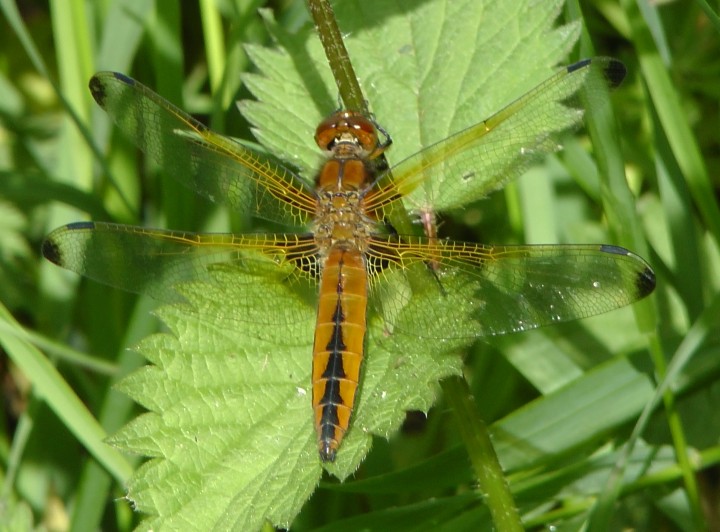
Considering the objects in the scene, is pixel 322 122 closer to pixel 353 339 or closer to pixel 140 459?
pixel 353 339

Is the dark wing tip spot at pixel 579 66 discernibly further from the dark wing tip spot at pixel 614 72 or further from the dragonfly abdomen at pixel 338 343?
the dragonfly abdomen at pixel 338 343

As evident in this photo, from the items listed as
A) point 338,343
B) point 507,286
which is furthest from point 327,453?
point 507,286

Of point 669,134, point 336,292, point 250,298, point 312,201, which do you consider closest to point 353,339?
point 336,292

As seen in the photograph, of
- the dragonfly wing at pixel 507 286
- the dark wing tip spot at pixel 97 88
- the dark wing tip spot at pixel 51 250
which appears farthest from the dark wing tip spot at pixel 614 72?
the dark wing tip spot at pixel 51 250

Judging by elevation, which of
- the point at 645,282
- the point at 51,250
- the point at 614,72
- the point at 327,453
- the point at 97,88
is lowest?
the point at 327,453

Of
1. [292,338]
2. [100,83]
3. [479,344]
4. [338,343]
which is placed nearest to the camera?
[338,343]

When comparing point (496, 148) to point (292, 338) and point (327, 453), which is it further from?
point (327, 453)

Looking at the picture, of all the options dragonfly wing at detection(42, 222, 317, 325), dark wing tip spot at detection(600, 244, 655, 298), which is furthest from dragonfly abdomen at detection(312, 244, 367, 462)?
dark wing tip spot at detection(600, 244, 655, 298)
